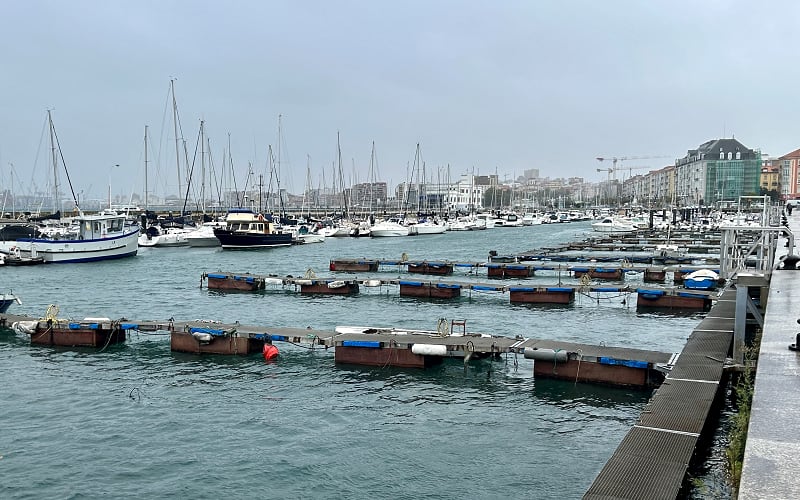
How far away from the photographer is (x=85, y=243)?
6122 centimetres

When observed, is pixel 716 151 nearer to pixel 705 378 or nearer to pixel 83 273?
pixel 83 273

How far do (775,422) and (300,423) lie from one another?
11.0m

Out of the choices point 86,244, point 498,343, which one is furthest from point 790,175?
point 498,343

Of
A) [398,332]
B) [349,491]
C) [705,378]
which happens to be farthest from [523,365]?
[349,491]

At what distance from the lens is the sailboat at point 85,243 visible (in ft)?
199

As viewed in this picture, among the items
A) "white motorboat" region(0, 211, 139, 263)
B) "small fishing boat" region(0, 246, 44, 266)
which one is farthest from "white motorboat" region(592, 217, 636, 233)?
"small fishing boat" region(0, 246, 44, 266)

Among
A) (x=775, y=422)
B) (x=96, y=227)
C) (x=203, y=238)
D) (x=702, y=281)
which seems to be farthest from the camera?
(x=203, y=238)

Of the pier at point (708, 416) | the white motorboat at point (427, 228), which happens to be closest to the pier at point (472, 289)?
the pier at point (708, 416)

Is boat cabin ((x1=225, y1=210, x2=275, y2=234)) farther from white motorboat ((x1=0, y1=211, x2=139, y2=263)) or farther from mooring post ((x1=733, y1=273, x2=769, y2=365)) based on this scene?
mooring post ((x1=733, y1=273, x2=769, y2=365))

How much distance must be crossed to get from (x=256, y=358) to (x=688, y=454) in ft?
51.6

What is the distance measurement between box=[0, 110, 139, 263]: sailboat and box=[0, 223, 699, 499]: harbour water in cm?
3500

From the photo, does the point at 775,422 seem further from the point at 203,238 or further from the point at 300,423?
the point at 203,238

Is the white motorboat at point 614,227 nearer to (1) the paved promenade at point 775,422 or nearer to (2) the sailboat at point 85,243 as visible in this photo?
(2) the sailboat at point 85,243

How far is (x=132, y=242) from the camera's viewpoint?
6788 cm
